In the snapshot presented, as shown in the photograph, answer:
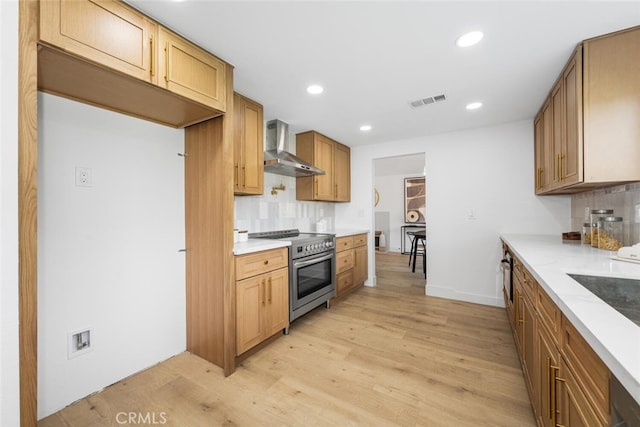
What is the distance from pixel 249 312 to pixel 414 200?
249 inches

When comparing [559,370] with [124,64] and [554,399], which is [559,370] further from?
[124,64]

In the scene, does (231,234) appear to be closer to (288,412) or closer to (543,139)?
(288,412)

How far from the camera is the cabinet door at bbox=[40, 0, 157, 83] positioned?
108 cm

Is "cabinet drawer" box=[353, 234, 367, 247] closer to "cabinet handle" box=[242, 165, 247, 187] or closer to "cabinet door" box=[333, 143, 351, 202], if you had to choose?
"cabinet door" box=[333, 143, 351, 202]

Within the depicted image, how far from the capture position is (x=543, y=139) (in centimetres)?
255

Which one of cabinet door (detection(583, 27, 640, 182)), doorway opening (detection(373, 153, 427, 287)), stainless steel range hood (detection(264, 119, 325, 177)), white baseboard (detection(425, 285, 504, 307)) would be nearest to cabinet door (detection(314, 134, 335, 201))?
stainless steel range hood (detection(264, 119, 325, 177))

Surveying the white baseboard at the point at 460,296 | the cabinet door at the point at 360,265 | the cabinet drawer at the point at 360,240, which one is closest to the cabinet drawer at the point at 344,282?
the cabinet door at the point at 360,265

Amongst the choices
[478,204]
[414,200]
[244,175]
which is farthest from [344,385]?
[414,200]

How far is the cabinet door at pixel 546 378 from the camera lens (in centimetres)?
104

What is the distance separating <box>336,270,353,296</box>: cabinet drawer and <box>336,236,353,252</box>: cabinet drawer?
13.2 inches

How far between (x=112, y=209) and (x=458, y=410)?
256 cm

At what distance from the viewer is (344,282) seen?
3.39 m

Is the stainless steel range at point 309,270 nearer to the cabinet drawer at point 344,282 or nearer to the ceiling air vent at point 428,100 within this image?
the cabinet drawer at point 344,282

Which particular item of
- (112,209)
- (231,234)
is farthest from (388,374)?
(112,209)
